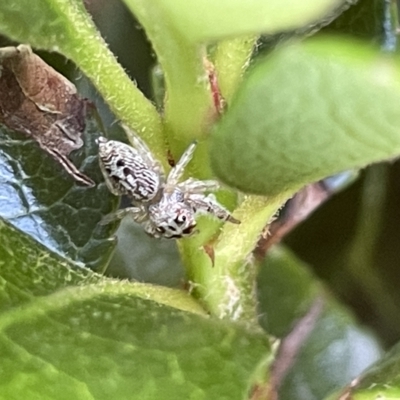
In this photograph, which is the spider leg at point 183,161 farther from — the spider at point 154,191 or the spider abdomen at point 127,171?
the spider abdomen at point 127,171

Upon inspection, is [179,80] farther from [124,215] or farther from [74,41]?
[124,215]

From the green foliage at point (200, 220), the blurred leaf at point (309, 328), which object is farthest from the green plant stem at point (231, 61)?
the blurred leaf at point (309, 328)

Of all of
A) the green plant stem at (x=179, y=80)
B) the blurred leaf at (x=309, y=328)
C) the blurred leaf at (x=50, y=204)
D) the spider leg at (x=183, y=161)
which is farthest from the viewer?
the blurred leaf at (x=309, y=328)

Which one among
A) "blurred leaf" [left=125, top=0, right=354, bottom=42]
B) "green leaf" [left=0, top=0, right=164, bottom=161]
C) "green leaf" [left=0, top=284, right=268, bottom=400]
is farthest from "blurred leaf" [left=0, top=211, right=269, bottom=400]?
"blurred leaf" [left=125, top=0, right=354, bottom=42]

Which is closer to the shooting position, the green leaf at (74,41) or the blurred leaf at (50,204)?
the green leaf at (74,41)

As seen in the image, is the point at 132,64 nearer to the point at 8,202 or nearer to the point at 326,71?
the point at 8,202

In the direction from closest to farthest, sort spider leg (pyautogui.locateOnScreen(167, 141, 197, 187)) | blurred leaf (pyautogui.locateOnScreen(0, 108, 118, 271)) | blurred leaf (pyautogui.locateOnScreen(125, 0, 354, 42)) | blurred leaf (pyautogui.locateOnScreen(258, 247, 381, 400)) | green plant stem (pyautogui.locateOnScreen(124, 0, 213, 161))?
blurred leaf (pyautogui.locateOnScreen(125, 0, 354, 42)), green plant stem (pyautogui.locateOnScreen(124, 0, 213, 161)), spider leg (pyautogui.locateOnScreen(167, 141, 197, 187)), blurred leaf (pyautogui.locateOnScreen(0, 108, 118, 271)), blurred leaf (pyautogui.locateOnScreen(258, 247, 381, 400))

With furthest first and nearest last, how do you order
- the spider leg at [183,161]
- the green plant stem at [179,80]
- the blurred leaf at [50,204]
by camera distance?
the blurred leaf at [50,204] → the spider leg at [183,161] → the green plant stem at [179,80]

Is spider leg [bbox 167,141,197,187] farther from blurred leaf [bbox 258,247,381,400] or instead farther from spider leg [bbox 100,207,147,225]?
blurred leaf [bbox 258,247,381,400]
